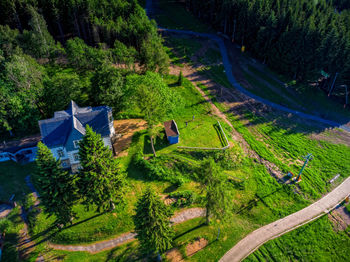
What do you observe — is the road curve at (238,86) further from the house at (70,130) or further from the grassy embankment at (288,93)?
the house at (70,130)

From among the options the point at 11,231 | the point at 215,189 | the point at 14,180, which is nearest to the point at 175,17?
the point at 14,180

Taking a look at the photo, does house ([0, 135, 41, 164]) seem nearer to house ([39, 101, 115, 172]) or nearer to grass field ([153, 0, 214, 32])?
house ([39, 101, 115, 172])

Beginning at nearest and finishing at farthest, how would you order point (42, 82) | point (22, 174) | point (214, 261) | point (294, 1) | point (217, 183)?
point (217, 183), point (214, 261), point (22, 174), point (42, 82), point (294, 1)

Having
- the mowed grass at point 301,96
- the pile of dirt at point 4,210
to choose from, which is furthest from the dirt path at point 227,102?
the pile of dirt at point 4,210

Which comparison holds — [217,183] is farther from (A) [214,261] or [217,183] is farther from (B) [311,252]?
(B) [311,252]

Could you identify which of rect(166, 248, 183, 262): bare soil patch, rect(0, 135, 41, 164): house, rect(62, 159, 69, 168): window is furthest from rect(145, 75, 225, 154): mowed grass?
rect(0, 135, 41, 164): house

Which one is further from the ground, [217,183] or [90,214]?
[217,183]

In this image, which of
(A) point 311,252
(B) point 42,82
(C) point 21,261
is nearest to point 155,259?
(C) point 21,261
